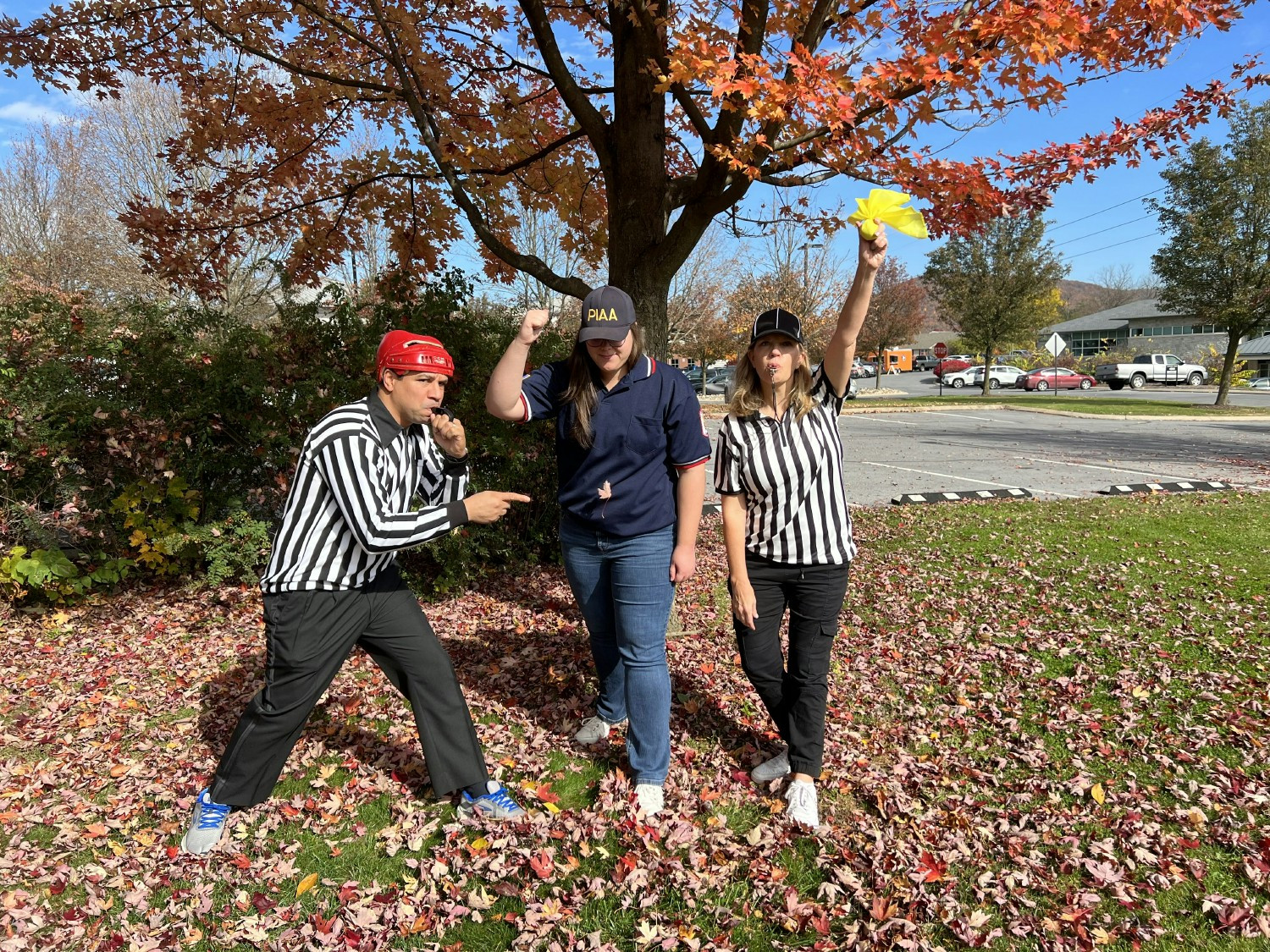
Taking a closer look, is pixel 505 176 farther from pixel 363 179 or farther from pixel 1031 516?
pixel 1031 516

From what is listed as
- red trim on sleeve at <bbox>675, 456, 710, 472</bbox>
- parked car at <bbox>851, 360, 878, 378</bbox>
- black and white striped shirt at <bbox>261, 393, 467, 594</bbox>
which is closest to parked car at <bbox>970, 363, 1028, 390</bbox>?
parked car at <bbox>851, 360, 878, 378</bbox>

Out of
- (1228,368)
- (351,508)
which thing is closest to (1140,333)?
(1228,368)

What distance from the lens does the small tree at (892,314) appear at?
144 feet

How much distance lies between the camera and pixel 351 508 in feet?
8.78

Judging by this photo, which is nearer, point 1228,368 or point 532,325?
point 532,325

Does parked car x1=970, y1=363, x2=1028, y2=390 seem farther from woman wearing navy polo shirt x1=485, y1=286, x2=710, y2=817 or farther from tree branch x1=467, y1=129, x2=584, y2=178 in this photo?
woman wearing navy polo shirt x1=485, y1=286, x2=710, y2=817

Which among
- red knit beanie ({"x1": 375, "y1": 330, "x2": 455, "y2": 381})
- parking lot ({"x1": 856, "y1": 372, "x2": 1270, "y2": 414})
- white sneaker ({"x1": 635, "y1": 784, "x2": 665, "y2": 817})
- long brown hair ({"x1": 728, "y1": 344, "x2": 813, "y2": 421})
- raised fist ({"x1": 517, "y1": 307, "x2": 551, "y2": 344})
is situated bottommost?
parking lot ({"x1": 856, "y1": 372, "x2": 1270, "y2": 414})

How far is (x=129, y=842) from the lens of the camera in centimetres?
304

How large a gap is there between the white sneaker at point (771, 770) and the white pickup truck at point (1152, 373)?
49330 millimetres

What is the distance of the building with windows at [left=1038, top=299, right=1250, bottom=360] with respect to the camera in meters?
62.2

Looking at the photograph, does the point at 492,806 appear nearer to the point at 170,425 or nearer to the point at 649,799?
the point at 649,799

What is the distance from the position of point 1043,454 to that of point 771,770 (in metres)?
14.2

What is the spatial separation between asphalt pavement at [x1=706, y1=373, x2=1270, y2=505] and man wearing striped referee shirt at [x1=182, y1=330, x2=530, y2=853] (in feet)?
25.9

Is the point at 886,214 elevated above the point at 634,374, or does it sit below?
above
